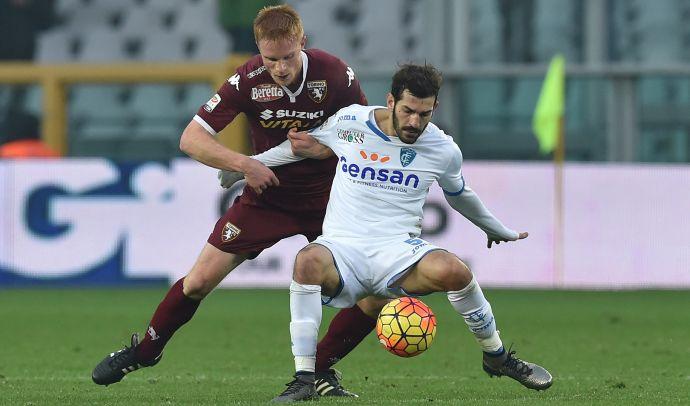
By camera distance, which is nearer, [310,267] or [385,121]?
[310,267]

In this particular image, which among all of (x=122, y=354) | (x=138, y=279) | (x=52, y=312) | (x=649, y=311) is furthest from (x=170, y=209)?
(x=122, y=354)

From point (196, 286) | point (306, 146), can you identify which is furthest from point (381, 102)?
point (306, 146)

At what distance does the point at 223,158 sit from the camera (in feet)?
23.1

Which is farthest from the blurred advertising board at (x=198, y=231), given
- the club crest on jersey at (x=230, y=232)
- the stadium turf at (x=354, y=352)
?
the club crest on jersey at (x=230, y=232)

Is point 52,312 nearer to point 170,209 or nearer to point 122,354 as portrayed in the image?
point 170,209

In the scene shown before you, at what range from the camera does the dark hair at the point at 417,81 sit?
6.80 metres

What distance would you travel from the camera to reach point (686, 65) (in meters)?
22.0

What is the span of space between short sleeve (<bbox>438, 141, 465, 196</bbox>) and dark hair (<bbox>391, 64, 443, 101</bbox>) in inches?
15.9

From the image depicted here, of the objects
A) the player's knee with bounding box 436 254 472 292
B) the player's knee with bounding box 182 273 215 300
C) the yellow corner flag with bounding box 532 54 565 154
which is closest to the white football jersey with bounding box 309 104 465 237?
the player's knee with bounding box 436 254 472 292

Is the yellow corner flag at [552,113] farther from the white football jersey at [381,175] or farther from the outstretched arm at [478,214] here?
the white football jersey at [381,175]

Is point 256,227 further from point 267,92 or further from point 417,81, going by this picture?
point 417,81

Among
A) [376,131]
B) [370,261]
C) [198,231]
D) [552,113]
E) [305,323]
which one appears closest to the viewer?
[305,323]

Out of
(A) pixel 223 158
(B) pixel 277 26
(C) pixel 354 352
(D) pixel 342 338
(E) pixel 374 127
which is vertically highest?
(B) pixel 277 26

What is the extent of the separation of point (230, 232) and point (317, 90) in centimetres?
86
